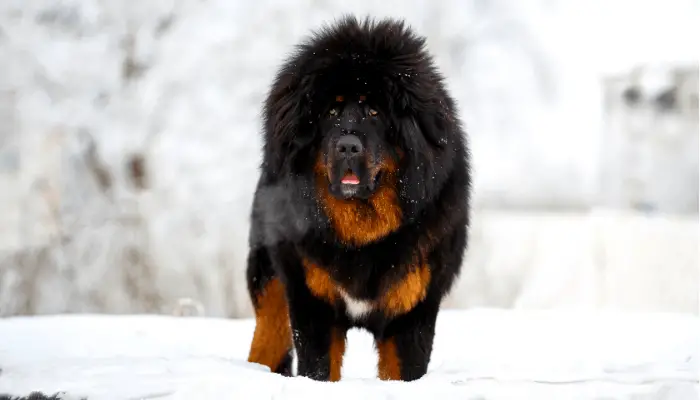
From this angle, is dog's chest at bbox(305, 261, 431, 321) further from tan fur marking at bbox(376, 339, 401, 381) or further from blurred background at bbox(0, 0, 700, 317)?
blurred background at bbox(0, 0, 700, 317)

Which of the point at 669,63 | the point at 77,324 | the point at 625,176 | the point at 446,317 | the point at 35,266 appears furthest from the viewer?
the point at 625,176

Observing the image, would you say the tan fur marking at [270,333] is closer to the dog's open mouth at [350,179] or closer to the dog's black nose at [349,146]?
the dog's open mouth at [350,179]

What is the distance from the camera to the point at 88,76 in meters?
8.42

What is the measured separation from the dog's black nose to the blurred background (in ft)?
17.3

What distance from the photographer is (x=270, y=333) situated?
4043 millimetres

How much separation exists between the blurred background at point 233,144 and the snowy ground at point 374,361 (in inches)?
127

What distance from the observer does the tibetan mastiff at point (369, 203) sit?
10.8ft

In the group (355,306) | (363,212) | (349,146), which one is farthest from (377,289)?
(349,146)

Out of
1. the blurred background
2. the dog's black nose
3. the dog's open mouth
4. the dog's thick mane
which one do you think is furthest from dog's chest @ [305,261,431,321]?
the blurred background

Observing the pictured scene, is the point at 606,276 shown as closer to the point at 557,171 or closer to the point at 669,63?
the point at 557,171

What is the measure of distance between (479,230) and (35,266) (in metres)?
5.20

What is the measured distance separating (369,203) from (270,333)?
3.77 feet

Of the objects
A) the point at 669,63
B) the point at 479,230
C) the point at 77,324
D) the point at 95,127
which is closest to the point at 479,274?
the point at 479,230

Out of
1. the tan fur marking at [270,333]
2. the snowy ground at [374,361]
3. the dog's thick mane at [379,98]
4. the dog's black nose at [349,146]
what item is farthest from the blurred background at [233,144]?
the dog's black nose at [349,146]
